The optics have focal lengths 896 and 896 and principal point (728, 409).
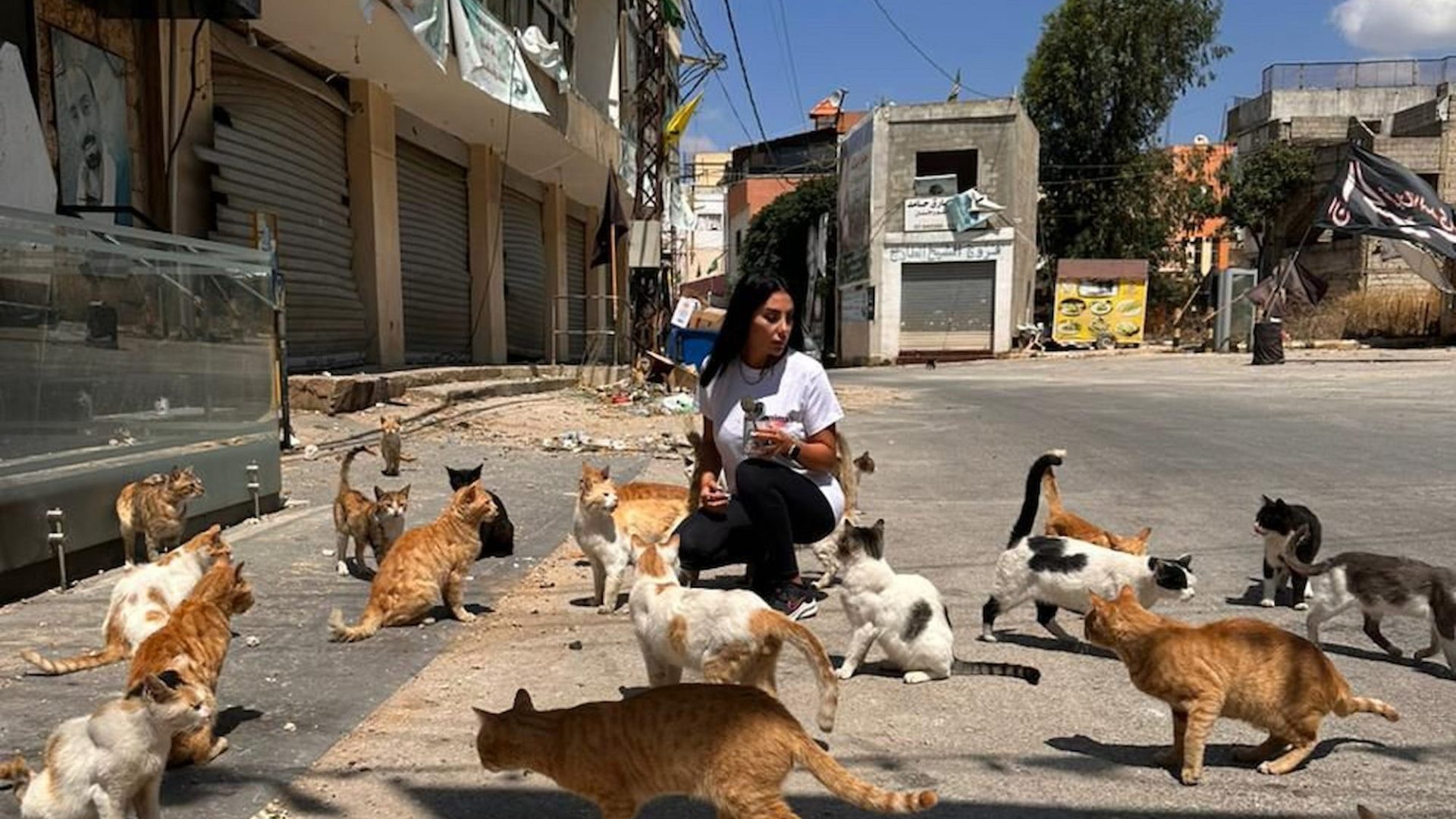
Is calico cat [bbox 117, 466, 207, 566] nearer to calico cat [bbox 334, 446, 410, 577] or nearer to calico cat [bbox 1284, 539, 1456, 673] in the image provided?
calico cat [bbox 334, 446, 410, 577]

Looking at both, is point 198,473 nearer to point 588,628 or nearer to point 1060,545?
point 588,628

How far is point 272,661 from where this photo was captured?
368 cm

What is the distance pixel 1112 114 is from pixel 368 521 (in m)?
41.7

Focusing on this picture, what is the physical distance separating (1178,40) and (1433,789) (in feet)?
143

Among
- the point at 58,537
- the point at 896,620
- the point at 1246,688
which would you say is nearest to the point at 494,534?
the point at 58,537

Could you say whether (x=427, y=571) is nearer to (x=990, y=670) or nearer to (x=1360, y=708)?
(x=990, y=670)

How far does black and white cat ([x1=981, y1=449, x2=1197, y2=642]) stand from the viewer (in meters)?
3.66

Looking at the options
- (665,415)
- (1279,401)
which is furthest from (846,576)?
(1279,401)

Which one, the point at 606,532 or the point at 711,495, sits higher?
the point at 711,495

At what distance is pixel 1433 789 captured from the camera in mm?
2609

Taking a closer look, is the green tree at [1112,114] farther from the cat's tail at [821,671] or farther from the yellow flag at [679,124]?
the cat's tail at [821,671]

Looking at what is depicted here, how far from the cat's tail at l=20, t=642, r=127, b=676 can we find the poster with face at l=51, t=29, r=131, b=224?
5252mm

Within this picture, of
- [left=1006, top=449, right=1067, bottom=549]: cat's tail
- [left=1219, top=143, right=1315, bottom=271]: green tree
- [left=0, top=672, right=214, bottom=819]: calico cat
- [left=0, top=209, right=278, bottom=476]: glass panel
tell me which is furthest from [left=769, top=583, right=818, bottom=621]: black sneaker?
[left=1219, top=143, right=1315, bottom=271]: green tree

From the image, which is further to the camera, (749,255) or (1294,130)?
(749,255)
